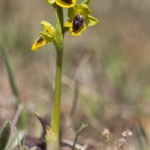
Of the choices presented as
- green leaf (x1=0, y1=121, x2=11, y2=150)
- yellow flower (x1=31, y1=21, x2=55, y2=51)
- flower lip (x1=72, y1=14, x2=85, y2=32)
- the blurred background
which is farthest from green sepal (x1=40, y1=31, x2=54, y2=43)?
the blurred background

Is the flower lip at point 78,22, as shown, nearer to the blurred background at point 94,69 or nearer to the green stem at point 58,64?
the green stem at point 58,64

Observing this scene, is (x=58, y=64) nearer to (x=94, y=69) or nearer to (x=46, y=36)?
(x=46, y=36)

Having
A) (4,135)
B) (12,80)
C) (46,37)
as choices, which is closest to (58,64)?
(46,37)

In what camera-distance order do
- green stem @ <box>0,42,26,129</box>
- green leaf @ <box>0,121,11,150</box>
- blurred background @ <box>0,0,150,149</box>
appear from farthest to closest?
1. blurred background @ <box>0,0,150,149</box>
2. green stem @ <box>0,42,26,129</box>
3. green leaf @ <box>0,121,11,150</box>

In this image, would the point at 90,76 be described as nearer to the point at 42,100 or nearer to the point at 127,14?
the point at 42,100

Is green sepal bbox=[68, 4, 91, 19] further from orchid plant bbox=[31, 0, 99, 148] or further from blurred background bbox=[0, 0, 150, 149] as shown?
blurred background bbox=[0, 0, 150, 149]

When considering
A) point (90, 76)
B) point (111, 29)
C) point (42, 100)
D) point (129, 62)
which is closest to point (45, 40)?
point (42, 100)

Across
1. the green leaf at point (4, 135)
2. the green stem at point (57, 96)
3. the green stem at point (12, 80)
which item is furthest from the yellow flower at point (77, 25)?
the green stem at point (12, 80)
